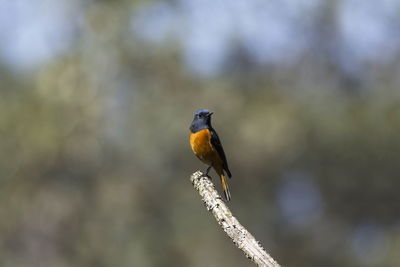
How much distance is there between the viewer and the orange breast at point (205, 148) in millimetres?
9367

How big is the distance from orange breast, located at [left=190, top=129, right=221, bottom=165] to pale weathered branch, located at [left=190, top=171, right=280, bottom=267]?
9.97 ft

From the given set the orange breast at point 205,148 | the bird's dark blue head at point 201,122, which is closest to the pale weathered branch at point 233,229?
the orange breast at point 205,148

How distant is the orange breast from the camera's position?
937 centimetres

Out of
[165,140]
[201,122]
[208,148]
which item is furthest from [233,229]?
[165,140]

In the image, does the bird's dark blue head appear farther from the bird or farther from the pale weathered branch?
the pale weathered branch

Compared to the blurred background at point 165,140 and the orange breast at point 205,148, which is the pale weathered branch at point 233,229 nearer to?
the orange breast at point 205,148

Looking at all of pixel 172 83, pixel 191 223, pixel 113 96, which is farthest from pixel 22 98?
pixel 191 223

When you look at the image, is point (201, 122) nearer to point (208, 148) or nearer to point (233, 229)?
point (208, 148)

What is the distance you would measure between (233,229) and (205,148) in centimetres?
425

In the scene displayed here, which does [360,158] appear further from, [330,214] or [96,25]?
[96,25]

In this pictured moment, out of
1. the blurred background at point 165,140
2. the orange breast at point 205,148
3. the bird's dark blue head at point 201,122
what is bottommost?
the orange breast at point 205,148

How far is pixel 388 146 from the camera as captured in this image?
21.4 m

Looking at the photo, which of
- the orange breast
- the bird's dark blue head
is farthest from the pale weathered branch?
the bird's dark blue head

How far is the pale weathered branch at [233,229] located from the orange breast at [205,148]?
3.04 m
